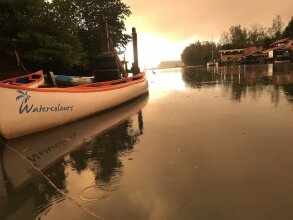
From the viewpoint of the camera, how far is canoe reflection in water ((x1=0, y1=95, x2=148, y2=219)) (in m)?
3.60

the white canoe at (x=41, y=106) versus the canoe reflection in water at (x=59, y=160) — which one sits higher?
the white canoe at (x=41, y=106)

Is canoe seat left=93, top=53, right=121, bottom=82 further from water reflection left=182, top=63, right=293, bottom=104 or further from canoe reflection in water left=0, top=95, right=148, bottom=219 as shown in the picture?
water reflection left=182, top=63, right=293, bottom=104

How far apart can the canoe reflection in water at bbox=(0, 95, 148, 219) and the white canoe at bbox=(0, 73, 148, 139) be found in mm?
251

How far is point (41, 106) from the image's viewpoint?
676 cm

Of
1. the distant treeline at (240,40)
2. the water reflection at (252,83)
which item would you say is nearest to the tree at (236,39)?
the distant treeline at (240,40)

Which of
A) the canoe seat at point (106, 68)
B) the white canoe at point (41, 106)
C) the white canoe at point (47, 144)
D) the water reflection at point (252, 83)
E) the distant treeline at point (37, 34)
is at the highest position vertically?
the distant treeline at point (37, 34)

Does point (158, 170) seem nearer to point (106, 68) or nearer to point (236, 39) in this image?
point (106, 68)

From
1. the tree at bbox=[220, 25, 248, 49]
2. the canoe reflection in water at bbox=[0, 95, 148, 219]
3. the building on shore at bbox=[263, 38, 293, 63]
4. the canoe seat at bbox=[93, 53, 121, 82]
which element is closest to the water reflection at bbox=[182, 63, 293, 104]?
the canoe seat at bbox=[93, 53, 121, 82]

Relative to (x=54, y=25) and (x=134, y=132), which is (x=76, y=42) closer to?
(x=54, y=25)

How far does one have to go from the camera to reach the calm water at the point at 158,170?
3.12 metres

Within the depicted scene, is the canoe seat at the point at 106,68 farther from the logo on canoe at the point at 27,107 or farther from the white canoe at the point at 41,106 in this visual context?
the logo on canoe at the point at 27,107

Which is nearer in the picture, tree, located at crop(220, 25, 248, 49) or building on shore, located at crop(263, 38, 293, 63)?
building on shore, located at crop(263, 38, 293, 63)

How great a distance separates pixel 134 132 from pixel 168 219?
3830mm

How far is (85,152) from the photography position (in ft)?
17.6
